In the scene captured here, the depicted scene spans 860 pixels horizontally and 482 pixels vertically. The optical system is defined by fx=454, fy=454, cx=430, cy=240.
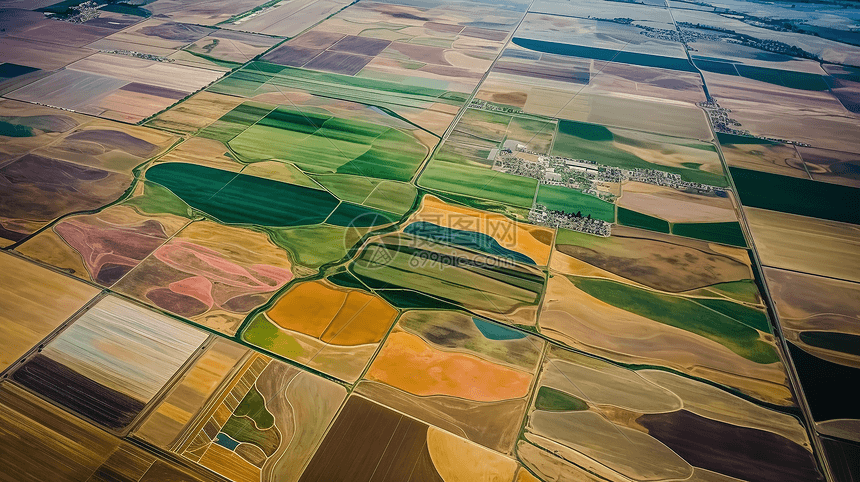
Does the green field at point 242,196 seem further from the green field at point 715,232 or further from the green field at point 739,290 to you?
the green field at point 739,290

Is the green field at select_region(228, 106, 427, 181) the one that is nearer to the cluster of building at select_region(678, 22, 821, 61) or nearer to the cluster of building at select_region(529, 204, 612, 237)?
the cluster of building at select_region(529, 204, 612, 237)

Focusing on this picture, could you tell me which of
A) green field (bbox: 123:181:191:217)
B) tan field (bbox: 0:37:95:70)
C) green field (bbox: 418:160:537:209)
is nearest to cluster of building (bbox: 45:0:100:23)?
tan field (bbox: 0:37:95:70)

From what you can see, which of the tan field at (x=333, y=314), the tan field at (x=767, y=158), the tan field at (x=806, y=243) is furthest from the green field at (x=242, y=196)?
the tan field at (x=767, y=158)

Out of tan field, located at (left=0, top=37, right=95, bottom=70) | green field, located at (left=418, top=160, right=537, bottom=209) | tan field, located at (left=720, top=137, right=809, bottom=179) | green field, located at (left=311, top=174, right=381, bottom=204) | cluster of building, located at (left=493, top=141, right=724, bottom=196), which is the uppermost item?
tan field, located at (left=0, top=37, right=95, bottom=70)

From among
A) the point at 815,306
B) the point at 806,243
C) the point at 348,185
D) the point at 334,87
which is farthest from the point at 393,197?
the point at 806,243

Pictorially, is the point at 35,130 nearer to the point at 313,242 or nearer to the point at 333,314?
the point at 313,242
